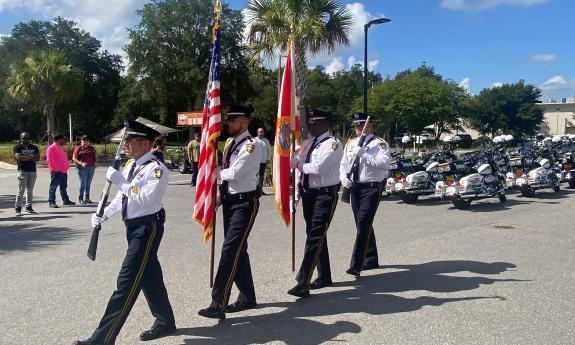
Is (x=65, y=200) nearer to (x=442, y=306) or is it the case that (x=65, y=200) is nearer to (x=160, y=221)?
(x=160, y=221)

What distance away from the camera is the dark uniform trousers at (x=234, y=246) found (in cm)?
493

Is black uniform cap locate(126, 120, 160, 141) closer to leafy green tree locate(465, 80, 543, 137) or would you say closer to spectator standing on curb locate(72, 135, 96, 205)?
spectator standing on curb locate(72, 135, 96, 205)

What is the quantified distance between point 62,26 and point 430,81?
3923 cm

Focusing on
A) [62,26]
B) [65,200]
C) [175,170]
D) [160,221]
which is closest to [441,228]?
[160,221]

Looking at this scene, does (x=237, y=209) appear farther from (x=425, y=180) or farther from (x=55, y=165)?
(x=55, y=165)

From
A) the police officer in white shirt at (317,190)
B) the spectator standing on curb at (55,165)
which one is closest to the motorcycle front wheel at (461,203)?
the police officer in white shirt at (317,190)

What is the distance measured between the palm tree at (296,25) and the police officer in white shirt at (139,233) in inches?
457

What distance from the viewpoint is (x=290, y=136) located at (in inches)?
232

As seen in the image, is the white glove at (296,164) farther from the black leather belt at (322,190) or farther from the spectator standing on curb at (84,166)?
the spectator standing on curb at (84,166)

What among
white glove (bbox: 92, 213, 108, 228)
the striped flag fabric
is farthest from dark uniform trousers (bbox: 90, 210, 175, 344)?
the striped flag fabric

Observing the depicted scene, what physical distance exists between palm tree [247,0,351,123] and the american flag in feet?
34.2

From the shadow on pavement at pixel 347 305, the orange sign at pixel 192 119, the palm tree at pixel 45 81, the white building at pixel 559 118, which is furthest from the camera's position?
the white building at pixel 559 118

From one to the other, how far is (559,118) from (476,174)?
248ft

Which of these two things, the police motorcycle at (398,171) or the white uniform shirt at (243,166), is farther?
the police motorcycle at (398,171)
